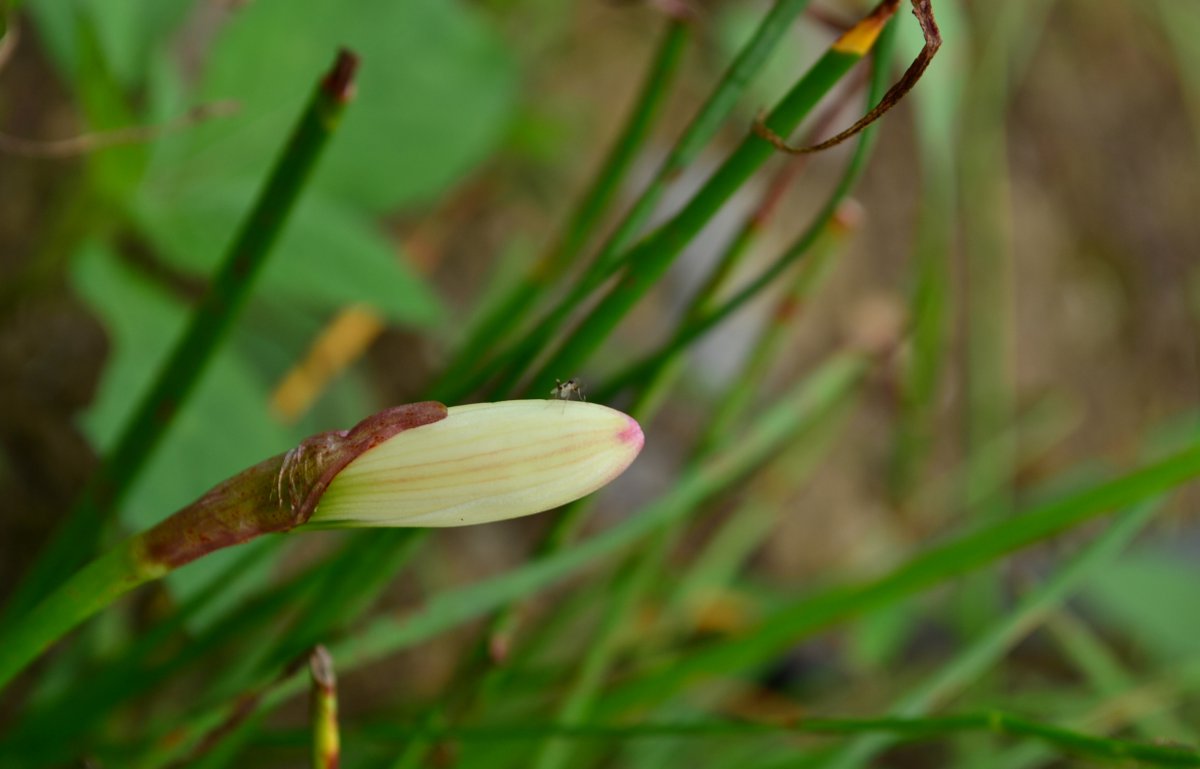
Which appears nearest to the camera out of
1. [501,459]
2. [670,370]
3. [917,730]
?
[501,459]

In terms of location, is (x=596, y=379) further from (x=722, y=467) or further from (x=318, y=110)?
(x=318, y=110)

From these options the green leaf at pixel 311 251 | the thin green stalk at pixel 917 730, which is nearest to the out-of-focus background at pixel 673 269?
the green leaf at pixel 311 251

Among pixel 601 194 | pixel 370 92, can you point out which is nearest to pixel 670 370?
pixel 601 194

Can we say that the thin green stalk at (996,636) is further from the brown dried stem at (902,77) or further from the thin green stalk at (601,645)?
the brown dried stem at (902,77)

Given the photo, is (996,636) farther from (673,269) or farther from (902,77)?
(673,269)

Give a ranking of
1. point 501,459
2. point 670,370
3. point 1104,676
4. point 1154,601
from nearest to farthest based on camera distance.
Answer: point 501,459, point 670,370, point 1104,676, point 1154,601

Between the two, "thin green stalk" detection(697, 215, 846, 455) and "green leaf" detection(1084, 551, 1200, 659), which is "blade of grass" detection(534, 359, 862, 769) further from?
"green leaf" detection(1084, 551, 1200, 659)
